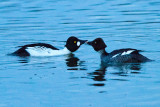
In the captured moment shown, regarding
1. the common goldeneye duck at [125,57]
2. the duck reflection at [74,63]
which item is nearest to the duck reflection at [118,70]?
the common goldeneye duck at [125,57]

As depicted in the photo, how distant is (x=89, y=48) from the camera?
1788 centimetres

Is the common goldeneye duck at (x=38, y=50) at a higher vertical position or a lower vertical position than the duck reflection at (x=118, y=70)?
higher

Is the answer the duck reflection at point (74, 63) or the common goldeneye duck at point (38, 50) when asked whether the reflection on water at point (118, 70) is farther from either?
the common goldeneye duck at point (38, 50)

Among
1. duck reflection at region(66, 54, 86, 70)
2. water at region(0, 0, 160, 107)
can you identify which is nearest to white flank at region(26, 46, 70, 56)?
water at region(0, 0, 160, 107)

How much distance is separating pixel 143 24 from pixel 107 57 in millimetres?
6021

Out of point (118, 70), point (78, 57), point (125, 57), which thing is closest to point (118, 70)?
point (118, 70)

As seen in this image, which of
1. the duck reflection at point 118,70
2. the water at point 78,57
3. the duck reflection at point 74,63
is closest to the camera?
the water at point 78,57

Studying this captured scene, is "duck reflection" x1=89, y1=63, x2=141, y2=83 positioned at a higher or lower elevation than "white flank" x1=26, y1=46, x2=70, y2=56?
lower

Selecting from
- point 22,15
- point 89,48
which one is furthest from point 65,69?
point 22,15

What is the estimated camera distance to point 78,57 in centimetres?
1669

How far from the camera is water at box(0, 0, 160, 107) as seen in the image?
437 inches

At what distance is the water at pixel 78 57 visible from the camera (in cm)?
1111

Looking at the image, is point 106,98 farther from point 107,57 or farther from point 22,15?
point 22,15

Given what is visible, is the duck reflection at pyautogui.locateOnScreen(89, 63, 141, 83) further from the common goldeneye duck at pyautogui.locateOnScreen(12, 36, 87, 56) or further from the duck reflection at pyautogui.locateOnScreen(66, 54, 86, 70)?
the common goldeneye duck at pyautogui.locateOnScreen(12, 36, 87, 56)
